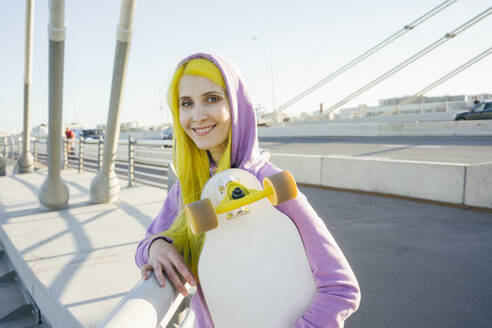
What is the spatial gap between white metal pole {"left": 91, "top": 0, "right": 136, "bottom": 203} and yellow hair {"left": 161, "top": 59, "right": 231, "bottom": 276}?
12.8ft

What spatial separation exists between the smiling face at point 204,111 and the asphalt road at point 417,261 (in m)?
1.79

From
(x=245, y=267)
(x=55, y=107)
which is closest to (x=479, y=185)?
(x=245, y=267)

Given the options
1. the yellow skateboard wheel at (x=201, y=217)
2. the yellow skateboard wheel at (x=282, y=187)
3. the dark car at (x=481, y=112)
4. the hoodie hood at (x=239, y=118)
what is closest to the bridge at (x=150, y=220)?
the yellow skateboard wheel at (x=201, y=217)

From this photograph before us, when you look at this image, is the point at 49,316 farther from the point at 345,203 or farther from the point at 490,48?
the point at 490,48

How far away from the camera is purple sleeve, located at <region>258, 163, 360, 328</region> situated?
2.79ft

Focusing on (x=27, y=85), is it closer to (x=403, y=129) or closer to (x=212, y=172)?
(x=212, y=172)

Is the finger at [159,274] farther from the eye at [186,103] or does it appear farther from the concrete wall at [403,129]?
the concrete wall at [403,129]

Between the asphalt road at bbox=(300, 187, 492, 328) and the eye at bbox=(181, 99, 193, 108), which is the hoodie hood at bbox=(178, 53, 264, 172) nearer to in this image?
the eye at bbox=(181, 99, 193, 108)

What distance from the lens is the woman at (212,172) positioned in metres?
0.89

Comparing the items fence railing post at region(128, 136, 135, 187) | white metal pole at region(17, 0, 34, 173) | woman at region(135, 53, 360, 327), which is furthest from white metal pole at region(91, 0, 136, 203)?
white metal pole at region(17, 0, 34, 173)

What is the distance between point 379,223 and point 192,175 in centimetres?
371

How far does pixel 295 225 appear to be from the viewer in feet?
2.97

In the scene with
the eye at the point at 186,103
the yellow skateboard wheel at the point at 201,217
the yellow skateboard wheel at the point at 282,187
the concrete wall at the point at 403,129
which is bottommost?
the yellow skateboard wheel at the point at 201,217

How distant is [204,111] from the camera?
3.89 ft
